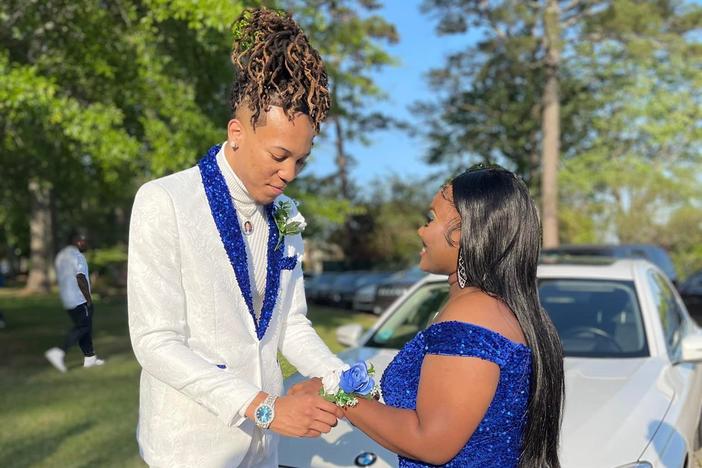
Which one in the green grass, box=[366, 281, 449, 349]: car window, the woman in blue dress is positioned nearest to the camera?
the woman in blue dress

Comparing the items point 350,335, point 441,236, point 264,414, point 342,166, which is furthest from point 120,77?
point 342,166

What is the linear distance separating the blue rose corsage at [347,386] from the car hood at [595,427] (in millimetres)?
974

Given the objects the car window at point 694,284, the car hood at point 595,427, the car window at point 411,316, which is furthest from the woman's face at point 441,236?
the car window at point 694,284

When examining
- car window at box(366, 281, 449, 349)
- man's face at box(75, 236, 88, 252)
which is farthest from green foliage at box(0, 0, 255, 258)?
man's face at box(75, 236, 88, 252)

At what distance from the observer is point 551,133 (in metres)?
19.4

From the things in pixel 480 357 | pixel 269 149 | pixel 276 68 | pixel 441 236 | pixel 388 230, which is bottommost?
pixel 388 230

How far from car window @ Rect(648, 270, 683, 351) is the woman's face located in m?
2.62

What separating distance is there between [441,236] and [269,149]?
559 millimetres

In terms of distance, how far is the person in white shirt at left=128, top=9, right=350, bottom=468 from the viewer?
1852mm

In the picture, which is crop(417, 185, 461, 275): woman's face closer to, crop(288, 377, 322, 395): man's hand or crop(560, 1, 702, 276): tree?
crop(288, 377, 322, 395): man's hand

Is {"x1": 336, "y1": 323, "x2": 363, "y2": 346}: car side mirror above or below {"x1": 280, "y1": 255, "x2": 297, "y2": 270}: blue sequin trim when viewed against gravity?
below

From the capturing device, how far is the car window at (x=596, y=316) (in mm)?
4082

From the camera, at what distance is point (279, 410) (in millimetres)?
1833

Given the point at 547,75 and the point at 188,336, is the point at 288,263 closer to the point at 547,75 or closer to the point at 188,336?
the point at 188,336
